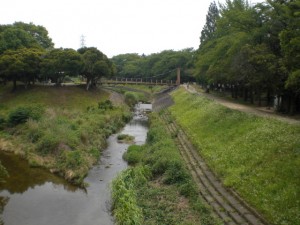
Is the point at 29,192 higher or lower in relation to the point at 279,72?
lower

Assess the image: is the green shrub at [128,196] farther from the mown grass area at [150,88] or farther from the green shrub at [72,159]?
the mown grass area at [150,88]

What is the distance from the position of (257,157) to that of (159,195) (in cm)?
701

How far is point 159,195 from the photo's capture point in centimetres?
2059

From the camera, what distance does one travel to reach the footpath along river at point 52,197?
65.4 ft

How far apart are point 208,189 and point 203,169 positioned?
3.73 m

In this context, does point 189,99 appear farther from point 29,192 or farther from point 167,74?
point 167,74

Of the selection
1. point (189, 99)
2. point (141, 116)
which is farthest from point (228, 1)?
point (141, 116)

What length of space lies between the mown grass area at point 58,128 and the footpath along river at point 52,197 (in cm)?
96

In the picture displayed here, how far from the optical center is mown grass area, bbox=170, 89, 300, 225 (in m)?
16.9

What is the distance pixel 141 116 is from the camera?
59.3 meters

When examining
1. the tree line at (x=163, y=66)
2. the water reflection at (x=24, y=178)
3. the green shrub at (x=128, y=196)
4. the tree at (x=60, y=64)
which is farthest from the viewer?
the tree line at (x=163, y=66)

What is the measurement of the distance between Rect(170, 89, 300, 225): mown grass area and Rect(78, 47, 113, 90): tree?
2888cm

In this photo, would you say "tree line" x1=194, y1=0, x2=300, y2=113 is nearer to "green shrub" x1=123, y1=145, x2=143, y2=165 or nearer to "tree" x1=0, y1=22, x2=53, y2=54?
"green shrub" x1=123, y1=145, x2=143, y2=165

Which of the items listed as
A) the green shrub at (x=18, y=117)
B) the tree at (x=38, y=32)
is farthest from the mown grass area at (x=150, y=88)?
the green shrub at (x=18, y=117)
